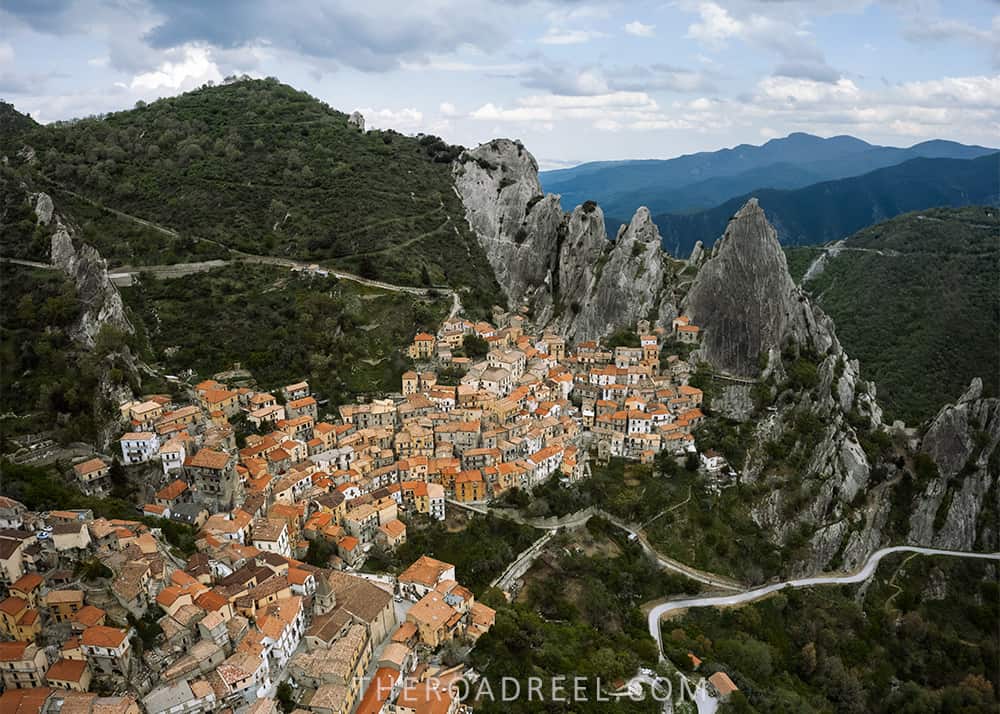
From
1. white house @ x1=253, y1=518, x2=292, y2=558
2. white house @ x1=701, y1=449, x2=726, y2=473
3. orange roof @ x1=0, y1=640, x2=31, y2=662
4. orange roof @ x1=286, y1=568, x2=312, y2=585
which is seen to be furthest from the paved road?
orange roof @ x1=0, y1=640, x2=31, y2=662

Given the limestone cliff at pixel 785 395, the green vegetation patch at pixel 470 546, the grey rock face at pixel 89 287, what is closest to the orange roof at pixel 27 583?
the green vegetation patch at pixel 470 546

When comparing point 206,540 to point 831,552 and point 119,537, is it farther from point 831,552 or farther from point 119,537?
point 831,552

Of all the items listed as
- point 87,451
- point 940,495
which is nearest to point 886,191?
point 940,495

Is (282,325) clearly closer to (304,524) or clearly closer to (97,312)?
(97,312)

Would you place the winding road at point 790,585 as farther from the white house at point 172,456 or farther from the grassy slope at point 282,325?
the white house at point 172,456

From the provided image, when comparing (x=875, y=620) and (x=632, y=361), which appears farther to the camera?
(x=632, y=361)

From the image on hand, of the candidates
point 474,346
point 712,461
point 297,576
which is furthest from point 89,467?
point 712,461
